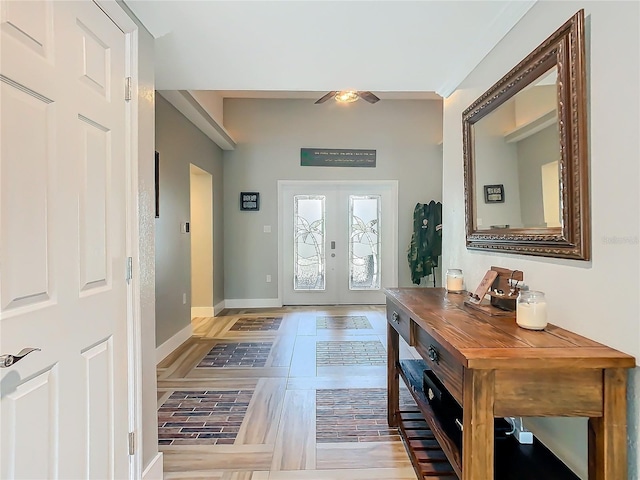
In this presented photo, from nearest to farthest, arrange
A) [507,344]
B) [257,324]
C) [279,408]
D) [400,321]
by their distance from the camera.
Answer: [507,344]
[400,321]
[279,408]
[257,324]

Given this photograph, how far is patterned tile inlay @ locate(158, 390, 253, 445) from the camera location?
216 cm

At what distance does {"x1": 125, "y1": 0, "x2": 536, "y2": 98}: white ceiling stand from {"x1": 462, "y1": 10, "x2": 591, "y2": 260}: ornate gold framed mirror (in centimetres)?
32

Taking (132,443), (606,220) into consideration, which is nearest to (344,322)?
(132,443)

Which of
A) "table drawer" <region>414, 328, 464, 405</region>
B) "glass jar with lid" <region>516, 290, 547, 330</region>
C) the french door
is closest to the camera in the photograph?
"table drawer" <region>414, 328, 464, 405</region>

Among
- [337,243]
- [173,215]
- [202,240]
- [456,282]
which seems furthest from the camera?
[337,243]

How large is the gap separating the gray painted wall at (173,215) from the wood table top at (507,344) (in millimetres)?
2708

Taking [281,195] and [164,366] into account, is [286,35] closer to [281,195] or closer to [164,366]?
[164,366]

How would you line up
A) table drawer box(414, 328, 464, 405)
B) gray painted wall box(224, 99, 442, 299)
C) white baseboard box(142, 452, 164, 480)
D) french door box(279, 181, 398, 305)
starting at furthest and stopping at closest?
french door box(279, 181, 398, 305) → gray painted wall box(224, 99, 442, 299) → white baseboard box(142, 452, 164, 480) → table drawer box(414, 328, 464, 405)

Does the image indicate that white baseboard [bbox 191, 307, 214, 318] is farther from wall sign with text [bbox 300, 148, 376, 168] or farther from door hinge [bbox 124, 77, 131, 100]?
door hinge [bbox 124, 77, 131, 100]

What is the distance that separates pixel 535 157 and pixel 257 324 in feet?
13.0

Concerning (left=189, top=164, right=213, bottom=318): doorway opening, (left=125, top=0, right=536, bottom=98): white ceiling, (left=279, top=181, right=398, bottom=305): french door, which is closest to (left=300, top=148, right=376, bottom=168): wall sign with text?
(left=279, top=181, right=398, bottom=305): french door

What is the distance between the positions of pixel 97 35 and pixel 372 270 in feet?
16.6

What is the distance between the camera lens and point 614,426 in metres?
1.04

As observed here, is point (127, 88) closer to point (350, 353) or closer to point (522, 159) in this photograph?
point (522, 159)
